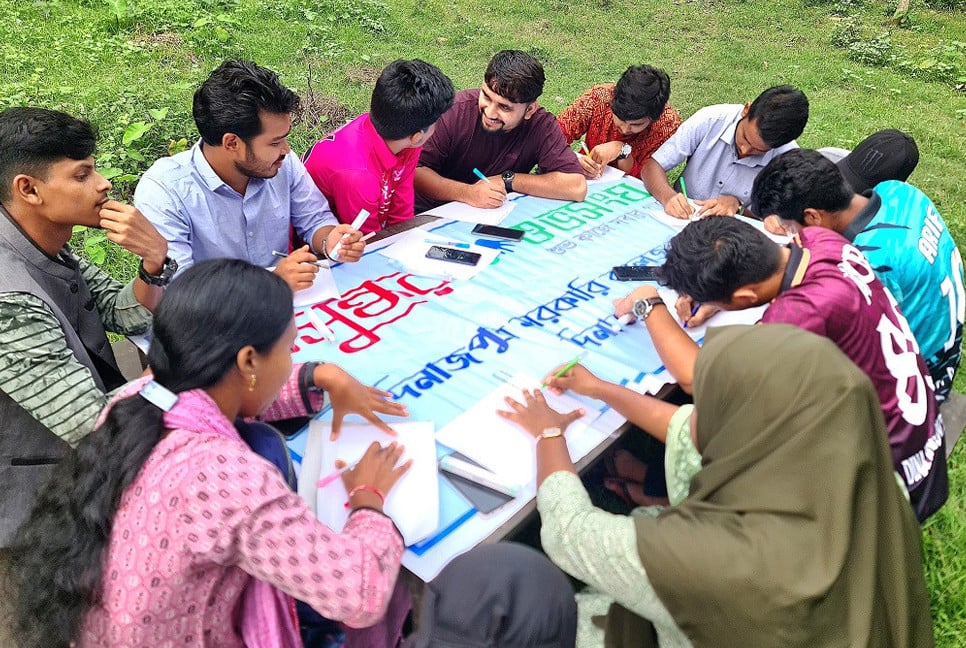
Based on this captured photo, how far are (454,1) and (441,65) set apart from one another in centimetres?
206

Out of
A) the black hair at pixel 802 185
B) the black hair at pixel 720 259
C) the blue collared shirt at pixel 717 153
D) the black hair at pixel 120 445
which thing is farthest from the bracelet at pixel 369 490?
the blue collared shirt at pixel 717 153

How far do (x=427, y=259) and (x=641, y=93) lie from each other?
5.47 ft

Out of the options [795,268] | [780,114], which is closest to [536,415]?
[795,268]

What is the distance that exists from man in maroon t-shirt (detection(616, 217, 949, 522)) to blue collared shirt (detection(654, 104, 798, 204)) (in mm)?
1422

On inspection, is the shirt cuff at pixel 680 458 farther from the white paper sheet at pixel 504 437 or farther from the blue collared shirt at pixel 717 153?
the blue collared shirt at pixel 717 153

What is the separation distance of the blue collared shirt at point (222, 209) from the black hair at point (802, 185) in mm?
1725

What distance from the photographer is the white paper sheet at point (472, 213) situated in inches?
108

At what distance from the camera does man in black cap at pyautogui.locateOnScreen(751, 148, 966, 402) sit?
2.21 m

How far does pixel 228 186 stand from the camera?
2.28 meters

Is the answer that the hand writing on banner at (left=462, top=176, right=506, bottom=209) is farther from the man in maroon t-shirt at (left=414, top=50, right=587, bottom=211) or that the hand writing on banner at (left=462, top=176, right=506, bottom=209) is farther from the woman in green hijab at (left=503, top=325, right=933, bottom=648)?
the woman in green hijab at (left=503, top=325, right=933, bottom=648)

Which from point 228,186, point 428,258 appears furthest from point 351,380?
point 228,186

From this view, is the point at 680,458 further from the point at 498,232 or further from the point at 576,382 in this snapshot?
the point at 498,232

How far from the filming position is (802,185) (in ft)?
7.50

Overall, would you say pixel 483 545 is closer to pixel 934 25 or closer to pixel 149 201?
pixel 149 201
